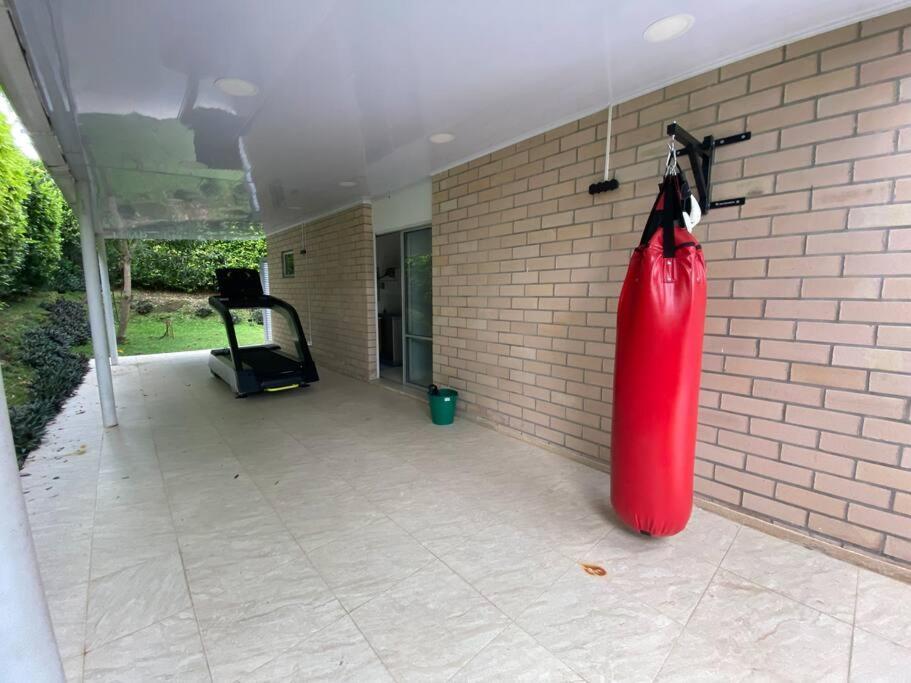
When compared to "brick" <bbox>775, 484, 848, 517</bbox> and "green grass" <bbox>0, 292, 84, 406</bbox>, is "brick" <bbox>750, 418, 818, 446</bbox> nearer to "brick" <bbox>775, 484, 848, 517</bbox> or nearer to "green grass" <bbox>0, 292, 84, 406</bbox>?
"brick" <bbox>775, 484, 848, 517</bbox>

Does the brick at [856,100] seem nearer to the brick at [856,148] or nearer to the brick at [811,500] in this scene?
the brick at [856,148]

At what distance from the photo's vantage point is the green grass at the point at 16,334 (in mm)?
5042

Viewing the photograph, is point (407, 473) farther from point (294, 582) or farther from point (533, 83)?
point (533, 83)

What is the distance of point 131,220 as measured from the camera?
23.6 feet

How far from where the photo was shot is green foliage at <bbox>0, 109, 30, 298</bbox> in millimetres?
6270

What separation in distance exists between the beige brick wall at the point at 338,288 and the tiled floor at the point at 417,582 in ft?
9.48

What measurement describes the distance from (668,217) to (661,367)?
2.32 feet

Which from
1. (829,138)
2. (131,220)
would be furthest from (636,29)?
(131,220)

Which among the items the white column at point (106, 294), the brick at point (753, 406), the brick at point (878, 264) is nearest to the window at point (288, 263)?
the white column at point (106, 294)

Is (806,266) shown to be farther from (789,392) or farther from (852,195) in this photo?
(789,392)

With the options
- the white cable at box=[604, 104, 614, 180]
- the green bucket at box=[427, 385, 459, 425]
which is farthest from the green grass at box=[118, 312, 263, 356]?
the white cable at box=[604, 104, 614, 180]

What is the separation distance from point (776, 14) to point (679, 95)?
0.60 meters

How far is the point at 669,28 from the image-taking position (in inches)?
77.8

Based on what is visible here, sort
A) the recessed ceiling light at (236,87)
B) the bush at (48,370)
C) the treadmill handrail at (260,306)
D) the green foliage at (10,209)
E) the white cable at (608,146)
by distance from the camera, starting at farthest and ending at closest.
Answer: the green foliage at (10,209)
the treadmill handrail at (260,306)
the bush at (48,370)
the white cable at (608,146)
the recessed ceiling light at (236,87)
